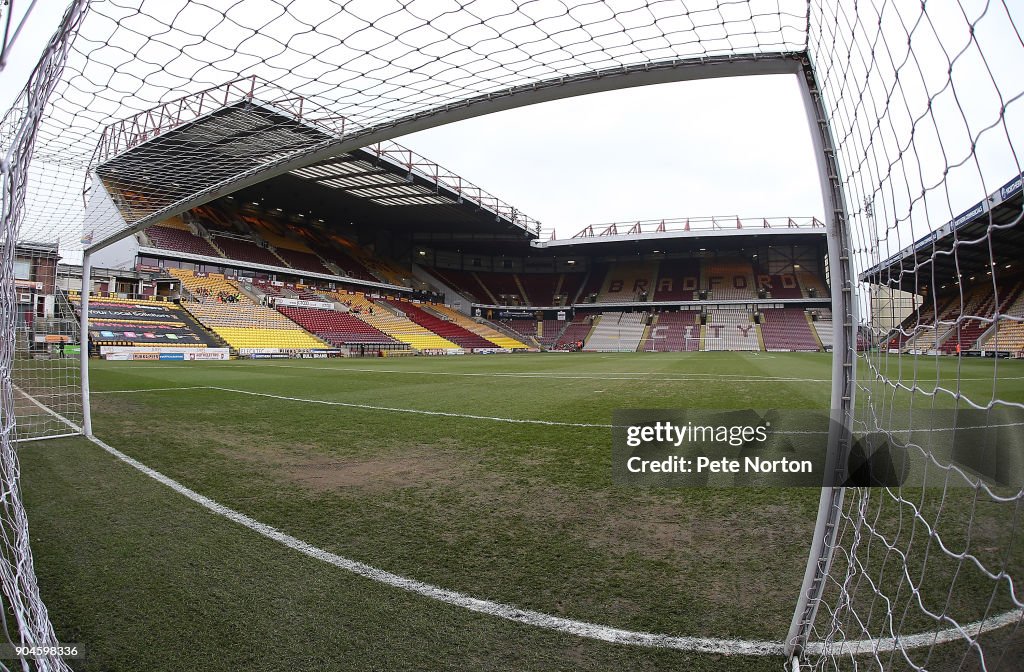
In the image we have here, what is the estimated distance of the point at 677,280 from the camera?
152 feet

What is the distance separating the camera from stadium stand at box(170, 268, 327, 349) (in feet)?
85.4

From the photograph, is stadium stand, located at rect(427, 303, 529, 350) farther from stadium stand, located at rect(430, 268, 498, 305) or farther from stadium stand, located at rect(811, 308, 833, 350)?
stadium stand, located at rect(811, 308, 833, 350)

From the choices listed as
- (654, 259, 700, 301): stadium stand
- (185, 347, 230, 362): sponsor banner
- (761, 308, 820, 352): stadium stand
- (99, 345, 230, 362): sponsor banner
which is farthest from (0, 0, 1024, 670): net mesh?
(654, 259, 700, 301): stadium stand

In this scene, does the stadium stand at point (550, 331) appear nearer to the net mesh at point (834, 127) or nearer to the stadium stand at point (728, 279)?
the stadium stand at point (728, 279)

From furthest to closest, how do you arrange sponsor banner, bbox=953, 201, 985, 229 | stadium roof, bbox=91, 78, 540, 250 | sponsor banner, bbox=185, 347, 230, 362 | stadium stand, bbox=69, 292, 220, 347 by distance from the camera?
sponsor banner, bbox=185, 347, 230, 362 → stadium stand, bbox=69, 292, 220, 347 → stadium roof, bbox=91, 78, 540, 250 → sponsor banner, bbox=953, 201, 985, 229

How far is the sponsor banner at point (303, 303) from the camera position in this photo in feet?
103

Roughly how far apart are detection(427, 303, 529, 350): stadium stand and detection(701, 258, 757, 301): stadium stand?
1807 cm

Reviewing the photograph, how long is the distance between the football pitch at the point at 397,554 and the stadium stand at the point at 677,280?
4295 cm

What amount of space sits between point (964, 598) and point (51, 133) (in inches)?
237

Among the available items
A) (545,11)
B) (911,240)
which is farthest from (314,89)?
(911,240)

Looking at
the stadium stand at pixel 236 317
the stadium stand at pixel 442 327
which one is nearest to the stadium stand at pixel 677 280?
the stadium stand at pixel 442 327

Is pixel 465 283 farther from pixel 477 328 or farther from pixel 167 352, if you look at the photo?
pixel 167 352

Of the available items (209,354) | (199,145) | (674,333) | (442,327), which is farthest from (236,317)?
(674,333)

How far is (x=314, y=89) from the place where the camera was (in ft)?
11.8
